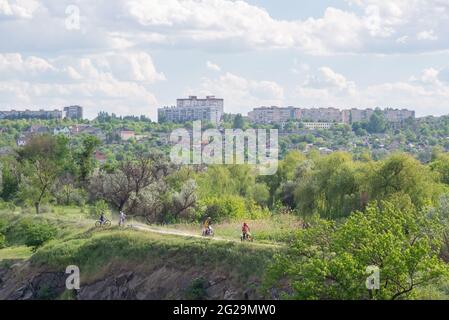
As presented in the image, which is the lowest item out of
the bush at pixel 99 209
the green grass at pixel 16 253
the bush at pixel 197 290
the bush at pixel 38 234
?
the green grass at pixel 16 253

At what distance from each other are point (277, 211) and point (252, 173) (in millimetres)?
14899

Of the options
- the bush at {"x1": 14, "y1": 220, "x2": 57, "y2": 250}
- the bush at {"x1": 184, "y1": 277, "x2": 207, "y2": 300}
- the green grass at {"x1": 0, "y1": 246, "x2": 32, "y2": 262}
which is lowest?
the green grass at {"x1": 0, "y1": 246, "x2": 32, "y2": 262}

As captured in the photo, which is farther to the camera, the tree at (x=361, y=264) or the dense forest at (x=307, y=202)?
the dense forest at (x=307, y=202)

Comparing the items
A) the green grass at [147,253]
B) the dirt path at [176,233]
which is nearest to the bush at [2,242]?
the green grass at [147,253]

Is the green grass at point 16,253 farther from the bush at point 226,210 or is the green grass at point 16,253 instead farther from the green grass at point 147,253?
the bush at point 226,210

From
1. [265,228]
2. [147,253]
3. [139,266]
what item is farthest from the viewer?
[265,228]

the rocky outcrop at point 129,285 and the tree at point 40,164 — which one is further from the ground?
the tree at point 40,164

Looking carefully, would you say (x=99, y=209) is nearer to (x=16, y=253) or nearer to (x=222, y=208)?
(x=16, y=253)

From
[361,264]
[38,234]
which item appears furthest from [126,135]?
[361,264]

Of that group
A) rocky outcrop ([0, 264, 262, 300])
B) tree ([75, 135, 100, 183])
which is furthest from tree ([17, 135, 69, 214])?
rocky outcrop ([0, 264, 262, 300])

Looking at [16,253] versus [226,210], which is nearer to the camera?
[16,253]

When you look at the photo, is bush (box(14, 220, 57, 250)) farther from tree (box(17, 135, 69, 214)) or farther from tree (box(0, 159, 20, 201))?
tree (box(0, 159, 20, 201))

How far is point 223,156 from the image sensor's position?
77875mm

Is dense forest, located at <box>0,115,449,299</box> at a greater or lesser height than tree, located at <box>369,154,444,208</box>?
lesser
